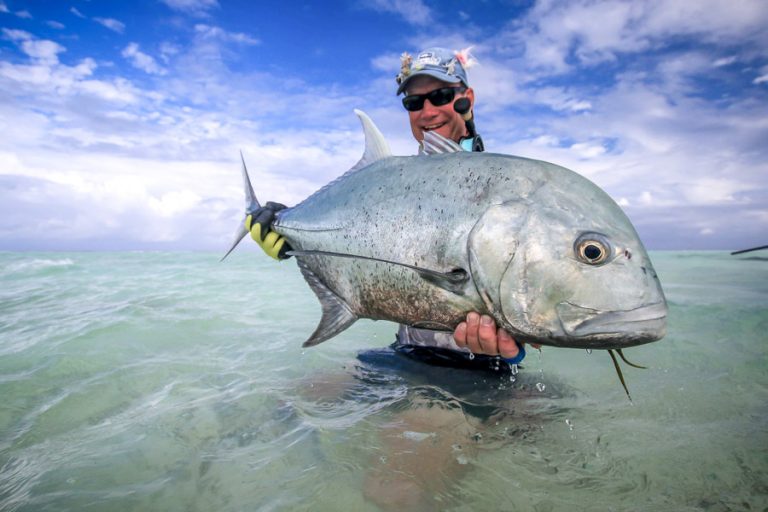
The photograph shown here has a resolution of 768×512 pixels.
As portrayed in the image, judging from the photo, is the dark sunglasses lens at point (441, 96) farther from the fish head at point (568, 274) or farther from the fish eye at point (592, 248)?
the fish eye at point (592, 248)

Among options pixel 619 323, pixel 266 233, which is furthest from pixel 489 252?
pixel 266 233

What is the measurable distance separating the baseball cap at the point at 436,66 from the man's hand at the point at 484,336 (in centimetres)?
217

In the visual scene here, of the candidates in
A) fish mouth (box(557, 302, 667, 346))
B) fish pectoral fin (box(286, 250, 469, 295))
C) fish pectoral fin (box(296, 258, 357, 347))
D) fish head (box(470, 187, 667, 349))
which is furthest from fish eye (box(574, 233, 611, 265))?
fish pectoral fin (box(296, 258, 357, 347))

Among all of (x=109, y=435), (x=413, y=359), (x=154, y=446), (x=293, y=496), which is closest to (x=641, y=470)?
(x=293, y=496)

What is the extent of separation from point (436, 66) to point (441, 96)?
24 centimetres

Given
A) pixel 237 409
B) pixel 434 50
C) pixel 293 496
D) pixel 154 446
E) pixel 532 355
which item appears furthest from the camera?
pixel 532 355

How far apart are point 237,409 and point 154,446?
0.54 m

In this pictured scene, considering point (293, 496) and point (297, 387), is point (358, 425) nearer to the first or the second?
point (293, 496)

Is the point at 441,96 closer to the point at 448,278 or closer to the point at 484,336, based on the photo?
the point at 448,278

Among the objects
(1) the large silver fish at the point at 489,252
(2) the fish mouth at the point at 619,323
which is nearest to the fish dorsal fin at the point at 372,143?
(1) the large silver fish at the point at 489,252

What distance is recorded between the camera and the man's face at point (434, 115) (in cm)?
323

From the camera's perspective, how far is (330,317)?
2230mm

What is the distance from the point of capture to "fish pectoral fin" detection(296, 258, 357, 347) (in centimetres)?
218

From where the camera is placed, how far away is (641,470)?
182 centimetres
